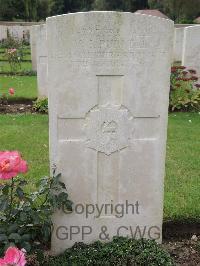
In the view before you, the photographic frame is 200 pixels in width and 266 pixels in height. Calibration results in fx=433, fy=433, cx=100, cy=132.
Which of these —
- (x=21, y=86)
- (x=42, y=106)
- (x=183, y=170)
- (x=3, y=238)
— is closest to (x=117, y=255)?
(x=3, y=238)

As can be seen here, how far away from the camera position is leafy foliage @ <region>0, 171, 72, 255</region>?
9.14ft

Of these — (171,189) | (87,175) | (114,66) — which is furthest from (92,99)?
(171,189)

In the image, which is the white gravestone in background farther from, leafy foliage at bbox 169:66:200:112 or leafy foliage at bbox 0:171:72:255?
leafy foliage at bbox 169:66:200:112

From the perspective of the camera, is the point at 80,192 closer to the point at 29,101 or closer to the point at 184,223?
the point at 184,223

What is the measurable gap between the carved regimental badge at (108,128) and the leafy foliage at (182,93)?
571 centimetres

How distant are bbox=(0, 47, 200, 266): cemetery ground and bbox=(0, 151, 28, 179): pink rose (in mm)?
796

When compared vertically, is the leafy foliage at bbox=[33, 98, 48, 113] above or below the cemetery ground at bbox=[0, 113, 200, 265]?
above

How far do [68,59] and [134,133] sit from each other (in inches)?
27.3

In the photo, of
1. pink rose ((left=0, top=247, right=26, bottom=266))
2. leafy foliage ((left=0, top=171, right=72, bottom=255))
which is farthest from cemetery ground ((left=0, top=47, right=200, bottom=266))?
pink rose ((left=0, top=247, right=26, bottom=266))

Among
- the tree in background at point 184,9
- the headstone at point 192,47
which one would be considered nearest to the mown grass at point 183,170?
the headstone at point 192,47

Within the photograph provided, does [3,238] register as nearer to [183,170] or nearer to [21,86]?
[183,170]

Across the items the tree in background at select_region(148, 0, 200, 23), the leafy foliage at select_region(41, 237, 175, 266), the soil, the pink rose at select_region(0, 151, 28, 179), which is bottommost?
the soil

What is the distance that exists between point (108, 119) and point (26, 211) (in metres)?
0.83

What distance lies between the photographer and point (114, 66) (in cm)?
290
